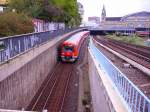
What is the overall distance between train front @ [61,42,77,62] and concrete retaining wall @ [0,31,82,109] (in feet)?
41.8

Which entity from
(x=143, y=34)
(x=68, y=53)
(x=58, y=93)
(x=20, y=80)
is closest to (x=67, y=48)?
(x=68, y=53)

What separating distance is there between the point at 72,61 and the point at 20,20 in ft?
42.7

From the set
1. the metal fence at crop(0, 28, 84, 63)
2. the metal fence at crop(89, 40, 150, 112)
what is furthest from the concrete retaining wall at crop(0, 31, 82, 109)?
the metal fence at crop(89, 40, 150, 112)

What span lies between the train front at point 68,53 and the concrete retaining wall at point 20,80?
12.7 m

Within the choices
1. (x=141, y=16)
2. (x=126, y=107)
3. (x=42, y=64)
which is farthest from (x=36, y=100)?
(x=141, y=16)

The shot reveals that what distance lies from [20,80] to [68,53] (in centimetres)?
1979

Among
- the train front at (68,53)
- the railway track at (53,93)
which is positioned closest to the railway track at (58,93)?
the railway track at (53,93)

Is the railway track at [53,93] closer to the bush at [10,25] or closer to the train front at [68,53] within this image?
the bush at [10,25]

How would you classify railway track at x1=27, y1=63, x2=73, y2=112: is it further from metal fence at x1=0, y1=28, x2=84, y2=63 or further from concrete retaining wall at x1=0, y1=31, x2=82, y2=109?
metal fence at x1=0, y1=28, x2=84, y2=63

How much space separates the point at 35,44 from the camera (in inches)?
886

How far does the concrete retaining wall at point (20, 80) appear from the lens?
13.5 m

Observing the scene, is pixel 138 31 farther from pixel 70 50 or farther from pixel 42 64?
pixel 42 64

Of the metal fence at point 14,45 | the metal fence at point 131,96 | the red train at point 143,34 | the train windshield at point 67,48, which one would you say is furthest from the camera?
the red train at point 143,34

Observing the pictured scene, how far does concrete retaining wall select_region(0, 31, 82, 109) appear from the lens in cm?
1355
